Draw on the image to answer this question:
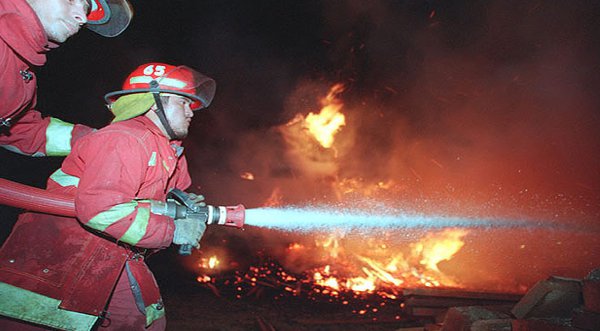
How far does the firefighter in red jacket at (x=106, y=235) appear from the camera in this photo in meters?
A: 1.85

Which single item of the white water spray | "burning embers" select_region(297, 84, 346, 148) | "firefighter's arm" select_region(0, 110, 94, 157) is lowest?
"firefighter's arm" select_region(0, 110, 94, 157)

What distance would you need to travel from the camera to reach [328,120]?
12055 mm

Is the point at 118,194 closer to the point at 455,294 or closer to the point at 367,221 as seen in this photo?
the point at 455,294

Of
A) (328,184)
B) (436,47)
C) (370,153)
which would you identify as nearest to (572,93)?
(436,47)

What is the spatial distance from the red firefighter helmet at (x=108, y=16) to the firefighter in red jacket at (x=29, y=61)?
70mm

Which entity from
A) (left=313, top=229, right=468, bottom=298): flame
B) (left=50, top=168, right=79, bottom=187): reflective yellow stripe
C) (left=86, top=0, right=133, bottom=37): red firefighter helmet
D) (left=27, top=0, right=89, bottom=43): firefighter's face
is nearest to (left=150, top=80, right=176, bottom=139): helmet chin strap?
(left=27, top=0, right=89, bottom=43): firefighter's face

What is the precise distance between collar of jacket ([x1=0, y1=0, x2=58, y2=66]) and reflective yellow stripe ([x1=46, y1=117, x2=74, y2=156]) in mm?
894

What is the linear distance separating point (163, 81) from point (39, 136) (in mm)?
1158

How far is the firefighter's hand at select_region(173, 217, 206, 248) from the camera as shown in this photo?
2.19m

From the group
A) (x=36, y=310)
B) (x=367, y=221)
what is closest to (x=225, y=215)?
(x=36, y=310)

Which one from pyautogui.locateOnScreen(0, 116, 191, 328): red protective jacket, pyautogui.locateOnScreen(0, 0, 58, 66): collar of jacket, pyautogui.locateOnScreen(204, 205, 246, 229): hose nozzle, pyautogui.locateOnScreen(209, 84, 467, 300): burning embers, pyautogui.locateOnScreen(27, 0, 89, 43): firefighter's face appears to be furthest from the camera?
pyautogui.locateOnScreen(209, 84, 467, 300): burning embers

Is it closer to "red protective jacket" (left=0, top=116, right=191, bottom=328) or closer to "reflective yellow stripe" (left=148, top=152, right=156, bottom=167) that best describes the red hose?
"red protective jacket" (left=0, top=116, right=191, bottom=328)

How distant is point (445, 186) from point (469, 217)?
4.08 feet

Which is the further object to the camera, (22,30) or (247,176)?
(247,176)
